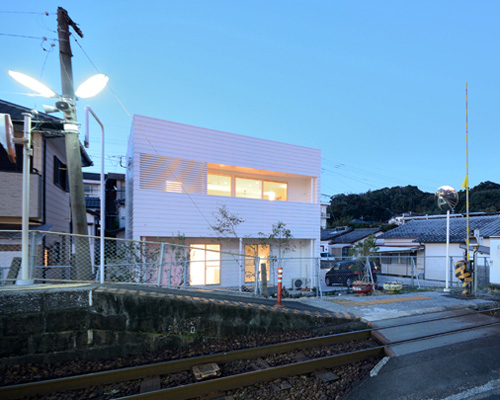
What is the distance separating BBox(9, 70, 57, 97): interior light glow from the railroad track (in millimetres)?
5714

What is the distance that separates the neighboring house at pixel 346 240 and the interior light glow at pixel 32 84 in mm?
30099

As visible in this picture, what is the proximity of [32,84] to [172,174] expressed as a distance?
7.17 metres

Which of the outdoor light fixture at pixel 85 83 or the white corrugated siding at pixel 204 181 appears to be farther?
the white corrugated siding at pixel 204 181

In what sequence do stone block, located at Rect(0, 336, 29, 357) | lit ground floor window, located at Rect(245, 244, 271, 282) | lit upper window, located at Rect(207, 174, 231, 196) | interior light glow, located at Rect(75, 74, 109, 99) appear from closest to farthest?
stone block, located at Rect(0, 336, 29, 357) → interior light glow, located at Rect(75, 74, 109, 99) → lit ground floor window, located at Rect(245, 244, 271, 282) → lit upper window, located at Rect(207, 174, 231, 196)

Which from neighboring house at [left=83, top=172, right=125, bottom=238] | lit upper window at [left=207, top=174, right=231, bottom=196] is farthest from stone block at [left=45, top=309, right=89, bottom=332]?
neighboring house at [left=83, top=172, right=125, bottom=238]

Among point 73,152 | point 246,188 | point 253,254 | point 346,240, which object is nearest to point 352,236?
point 346,240

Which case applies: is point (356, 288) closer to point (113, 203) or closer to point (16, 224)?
point (16, 224)

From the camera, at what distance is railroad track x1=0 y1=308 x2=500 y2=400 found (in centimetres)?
434

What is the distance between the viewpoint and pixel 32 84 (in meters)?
6.95

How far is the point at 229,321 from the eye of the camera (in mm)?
6438

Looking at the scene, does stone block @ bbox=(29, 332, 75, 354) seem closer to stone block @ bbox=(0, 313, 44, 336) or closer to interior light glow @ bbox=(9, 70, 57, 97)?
stone block @ bbox=(0, 313, 44, 336)

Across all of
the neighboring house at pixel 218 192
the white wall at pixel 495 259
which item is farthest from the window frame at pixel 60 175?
the white wall at pixel 495 259

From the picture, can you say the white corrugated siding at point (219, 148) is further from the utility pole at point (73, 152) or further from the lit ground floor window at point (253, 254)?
the utility pole at point (73, 152)

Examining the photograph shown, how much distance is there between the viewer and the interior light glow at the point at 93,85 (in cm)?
670
